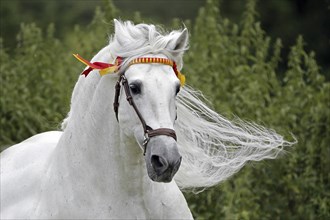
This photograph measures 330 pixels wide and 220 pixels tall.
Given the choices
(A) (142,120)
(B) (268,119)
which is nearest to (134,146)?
(A) (142,120)

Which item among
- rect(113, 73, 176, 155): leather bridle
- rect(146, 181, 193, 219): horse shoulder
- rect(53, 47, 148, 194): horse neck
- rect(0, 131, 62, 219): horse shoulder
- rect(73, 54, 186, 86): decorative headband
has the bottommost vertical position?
rect(0, 131, 62, 219): horse shoulder

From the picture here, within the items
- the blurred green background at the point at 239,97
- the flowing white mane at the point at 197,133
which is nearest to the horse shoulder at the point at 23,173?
the flowing white mane at the point at 197,133

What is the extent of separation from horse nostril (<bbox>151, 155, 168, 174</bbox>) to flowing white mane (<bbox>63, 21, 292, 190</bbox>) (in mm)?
574

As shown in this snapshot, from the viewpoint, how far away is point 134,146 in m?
6.29

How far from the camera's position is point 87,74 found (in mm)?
6480

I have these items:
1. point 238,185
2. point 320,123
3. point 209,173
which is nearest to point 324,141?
point 320,123

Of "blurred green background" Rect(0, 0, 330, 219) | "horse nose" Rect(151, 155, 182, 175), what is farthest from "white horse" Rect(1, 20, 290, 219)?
"blurred green background" Rect(0, 0, 330, 219)

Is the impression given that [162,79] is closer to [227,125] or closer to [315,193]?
[227,125]

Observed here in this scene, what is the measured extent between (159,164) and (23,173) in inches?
60.7

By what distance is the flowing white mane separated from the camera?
619 cm

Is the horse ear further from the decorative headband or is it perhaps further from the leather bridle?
the leather bridle

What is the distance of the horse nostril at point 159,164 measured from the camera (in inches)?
228

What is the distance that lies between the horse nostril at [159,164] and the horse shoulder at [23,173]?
1.19m

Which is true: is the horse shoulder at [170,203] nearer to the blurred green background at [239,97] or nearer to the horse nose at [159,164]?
the horse nose at [159,164]
